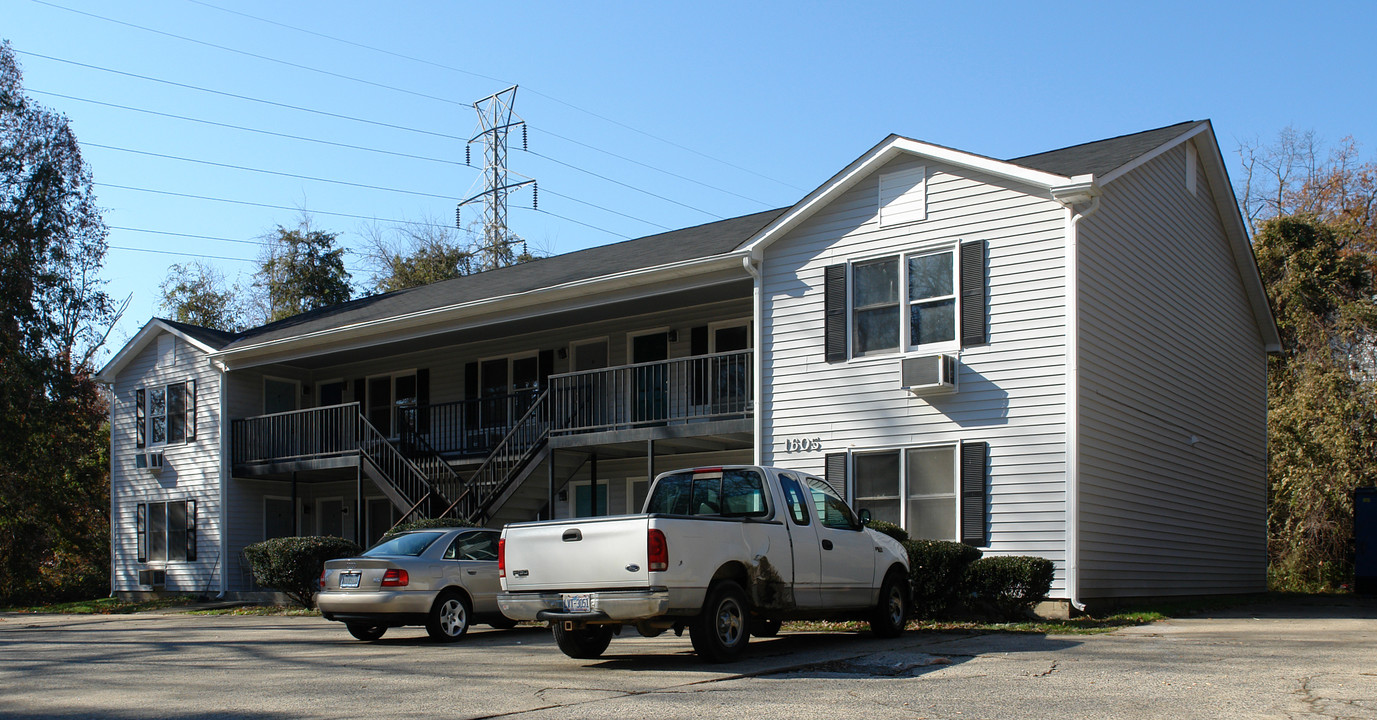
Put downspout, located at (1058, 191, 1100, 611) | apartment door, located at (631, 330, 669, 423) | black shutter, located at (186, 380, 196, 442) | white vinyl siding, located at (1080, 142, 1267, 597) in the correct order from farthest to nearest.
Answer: black shutter, located at (186, 380, 196, 442)
apartment door, located at (631, 330, 669, 423)
white vinyl siding, located at (1080, 142, 1267, 597)
downspout, located at (1058, 191, 1100, 611)

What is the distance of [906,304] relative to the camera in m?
16.2

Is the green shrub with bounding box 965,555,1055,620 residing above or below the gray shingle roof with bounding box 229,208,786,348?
below

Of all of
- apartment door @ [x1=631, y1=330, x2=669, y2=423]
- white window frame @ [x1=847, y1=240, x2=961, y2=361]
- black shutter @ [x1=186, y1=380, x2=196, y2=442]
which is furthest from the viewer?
black shutter @ [x1=186, y1=380, x2=196, y2=442]

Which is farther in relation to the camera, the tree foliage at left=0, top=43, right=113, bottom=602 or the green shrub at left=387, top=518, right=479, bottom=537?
the tree foliage at left=0, top=43, right=113, bottom=602

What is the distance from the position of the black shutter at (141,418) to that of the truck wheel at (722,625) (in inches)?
892

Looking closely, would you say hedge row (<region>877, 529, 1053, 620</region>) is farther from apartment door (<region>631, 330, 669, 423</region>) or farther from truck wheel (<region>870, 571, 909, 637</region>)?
apartment door (<region>631, 330, 669, 423</region>)

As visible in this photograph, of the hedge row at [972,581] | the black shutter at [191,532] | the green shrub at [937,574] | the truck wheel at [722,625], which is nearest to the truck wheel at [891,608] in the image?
the hedge row at [972,581]

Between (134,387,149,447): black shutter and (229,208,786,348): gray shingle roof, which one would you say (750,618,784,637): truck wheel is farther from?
(134,387,149,447): black shutter

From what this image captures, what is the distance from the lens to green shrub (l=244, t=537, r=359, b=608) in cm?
2034

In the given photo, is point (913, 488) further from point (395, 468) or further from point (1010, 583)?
point (395, 468)

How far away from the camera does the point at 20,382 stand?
101 ft

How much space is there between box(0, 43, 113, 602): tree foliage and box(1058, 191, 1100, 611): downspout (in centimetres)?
2606

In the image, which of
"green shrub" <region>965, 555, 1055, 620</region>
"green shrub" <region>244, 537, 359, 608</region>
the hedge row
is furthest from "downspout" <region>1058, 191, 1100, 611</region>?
"green shrub" <region>244, 537, 359, 608</region>

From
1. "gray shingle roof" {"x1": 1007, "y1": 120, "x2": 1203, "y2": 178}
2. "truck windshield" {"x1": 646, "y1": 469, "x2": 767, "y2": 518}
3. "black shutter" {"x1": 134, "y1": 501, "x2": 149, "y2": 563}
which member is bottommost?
"black shutter" {"x1": 134, "y1": 501, "x2": 149, "y2": 563}
